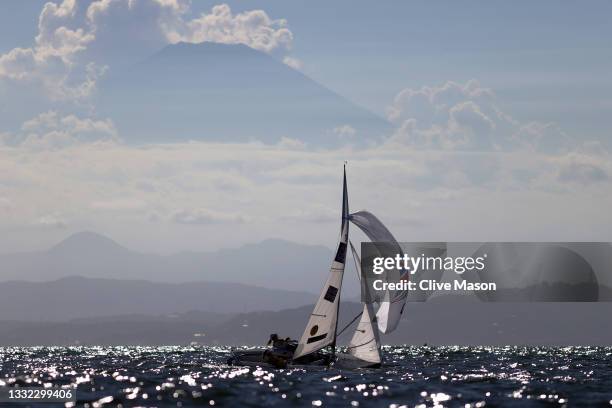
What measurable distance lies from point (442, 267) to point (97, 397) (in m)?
44.8

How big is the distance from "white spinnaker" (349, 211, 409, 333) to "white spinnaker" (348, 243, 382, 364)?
47cm

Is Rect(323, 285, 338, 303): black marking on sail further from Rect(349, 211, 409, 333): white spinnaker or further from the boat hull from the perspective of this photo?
the boat hull

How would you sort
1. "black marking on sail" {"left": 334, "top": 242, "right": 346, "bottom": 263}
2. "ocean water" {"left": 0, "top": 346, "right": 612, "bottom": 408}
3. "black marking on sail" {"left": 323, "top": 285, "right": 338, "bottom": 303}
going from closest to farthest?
"ocean water" {"left": 0, "top": 346, "right": 612, "bottom": 408} → "black marking on sail" {"left": 334, "top": 242, "right": 346, "bottom": 263} → "black marking on sail" {"left": 323, "top": 285, "right": 338, "bottom": 303}

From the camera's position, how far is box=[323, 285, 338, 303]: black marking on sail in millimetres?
66812

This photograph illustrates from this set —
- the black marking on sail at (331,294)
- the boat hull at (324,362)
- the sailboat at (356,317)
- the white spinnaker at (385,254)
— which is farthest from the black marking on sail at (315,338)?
the white spinnaker at (385,254)

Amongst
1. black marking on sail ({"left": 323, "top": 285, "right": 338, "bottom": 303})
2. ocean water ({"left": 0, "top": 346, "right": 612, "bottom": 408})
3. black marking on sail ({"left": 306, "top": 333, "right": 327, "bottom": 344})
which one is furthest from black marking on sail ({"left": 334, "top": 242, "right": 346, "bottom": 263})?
ocean water ({"left": 0, "top": 346, "right": 612, "bottom": 408})

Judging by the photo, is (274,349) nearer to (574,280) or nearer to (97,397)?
(97,397)

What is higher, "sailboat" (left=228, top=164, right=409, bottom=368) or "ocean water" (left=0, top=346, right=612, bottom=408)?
"sailboat" (left=228, top=164, right=409, bottom=368)

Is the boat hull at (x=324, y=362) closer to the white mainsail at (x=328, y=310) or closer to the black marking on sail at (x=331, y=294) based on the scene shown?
the white mainsail at (x=328, y=310)

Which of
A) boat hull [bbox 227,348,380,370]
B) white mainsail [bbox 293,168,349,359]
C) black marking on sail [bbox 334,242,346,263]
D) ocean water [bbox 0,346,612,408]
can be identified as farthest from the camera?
boat hull [bbox 227,348,380,370]

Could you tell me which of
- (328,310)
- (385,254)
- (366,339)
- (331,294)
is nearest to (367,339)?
(366,339)

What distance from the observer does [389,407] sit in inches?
1813

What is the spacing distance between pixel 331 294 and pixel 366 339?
12.0 feet

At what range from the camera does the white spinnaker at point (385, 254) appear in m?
63.5
